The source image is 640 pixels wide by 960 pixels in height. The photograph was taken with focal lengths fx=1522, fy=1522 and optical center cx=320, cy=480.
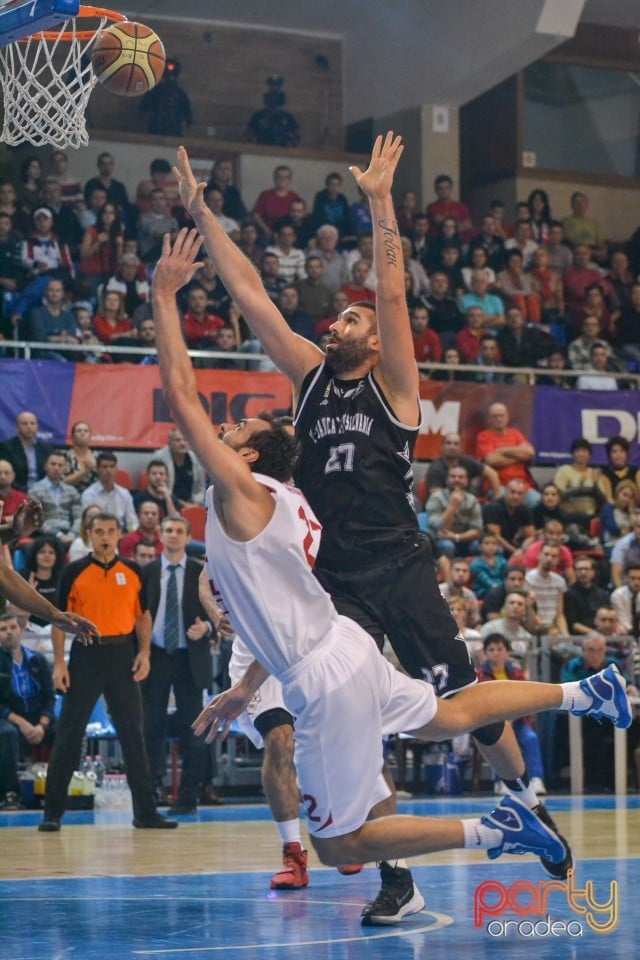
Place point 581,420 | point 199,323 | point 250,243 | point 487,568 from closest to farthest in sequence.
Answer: point 487,568 < point 199,323 < point 581,420 < point 250,243

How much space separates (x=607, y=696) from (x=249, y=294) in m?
2.42

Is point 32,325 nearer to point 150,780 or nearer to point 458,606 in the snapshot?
point 458,606

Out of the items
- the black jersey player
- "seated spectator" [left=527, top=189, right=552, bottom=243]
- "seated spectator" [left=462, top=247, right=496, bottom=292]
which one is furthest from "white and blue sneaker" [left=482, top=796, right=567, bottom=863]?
"seated spectator" [left=527, top=189, right=552, bottom=243]

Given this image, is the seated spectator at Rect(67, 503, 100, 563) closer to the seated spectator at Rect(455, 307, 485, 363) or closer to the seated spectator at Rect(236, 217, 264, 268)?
the seated spectator at Rect(236, 217, 264, 268)

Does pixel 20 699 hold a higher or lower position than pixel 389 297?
lower

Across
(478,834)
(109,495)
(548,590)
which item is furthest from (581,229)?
(478,834)

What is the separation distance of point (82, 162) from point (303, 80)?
4.91 meters

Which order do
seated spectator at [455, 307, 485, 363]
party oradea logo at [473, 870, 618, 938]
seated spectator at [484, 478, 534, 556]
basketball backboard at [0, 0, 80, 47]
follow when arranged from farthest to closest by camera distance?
seated spectator at [455, 307, 485, 363] < seated spectator at [484, 478, 534, 556] < basketball backboard at [0, 0, 80, 47] < party oradea logo at [473, 870, 618, 938]

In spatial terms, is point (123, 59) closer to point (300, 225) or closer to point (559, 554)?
point (559, 554)

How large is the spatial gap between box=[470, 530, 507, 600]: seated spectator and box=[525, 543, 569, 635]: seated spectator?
398 millimetres

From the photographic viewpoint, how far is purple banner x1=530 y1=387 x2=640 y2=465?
20516 mm

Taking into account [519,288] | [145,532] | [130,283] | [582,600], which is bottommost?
[582,600]

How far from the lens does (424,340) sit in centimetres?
2077

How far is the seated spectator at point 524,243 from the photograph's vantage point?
23.3 m
